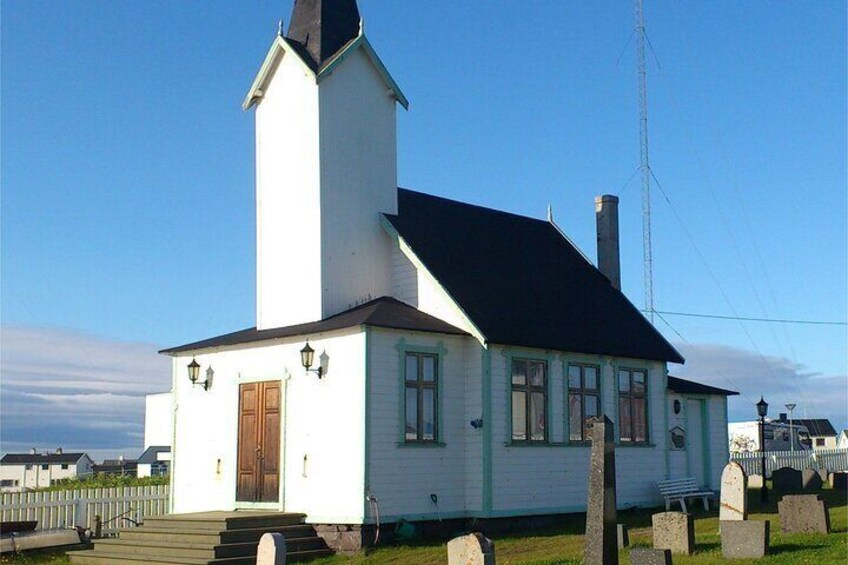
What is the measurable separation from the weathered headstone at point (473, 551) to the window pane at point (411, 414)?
7.92m

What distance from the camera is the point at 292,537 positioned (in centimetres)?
2080

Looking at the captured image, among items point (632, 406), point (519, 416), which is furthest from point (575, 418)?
point (632, 406)

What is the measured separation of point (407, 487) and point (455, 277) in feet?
16.4

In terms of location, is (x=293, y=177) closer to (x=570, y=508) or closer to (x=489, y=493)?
(x=489, y=493)

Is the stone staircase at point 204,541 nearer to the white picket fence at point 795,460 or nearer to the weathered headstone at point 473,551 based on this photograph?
the weathered headstone at point 473,551

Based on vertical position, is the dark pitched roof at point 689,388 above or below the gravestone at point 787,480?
above

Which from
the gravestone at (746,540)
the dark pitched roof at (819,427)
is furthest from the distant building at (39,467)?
the gravestone at (746,540)

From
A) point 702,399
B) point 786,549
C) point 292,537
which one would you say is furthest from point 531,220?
point 786,549

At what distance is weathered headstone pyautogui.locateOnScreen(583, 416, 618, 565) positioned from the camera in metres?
14.0

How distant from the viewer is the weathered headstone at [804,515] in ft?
62.4

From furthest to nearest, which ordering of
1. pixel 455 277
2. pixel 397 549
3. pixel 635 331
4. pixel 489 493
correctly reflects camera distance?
pixel 635 331 → pixel 455 277 → pixel 489 493 → pixel 397 549

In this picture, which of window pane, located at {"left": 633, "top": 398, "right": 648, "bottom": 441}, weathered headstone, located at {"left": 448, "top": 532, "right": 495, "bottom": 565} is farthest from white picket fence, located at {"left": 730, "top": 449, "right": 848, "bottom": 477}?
weathered headstone, located at {"left": 448, "top": 532, "right": 495, "bottom": 565}

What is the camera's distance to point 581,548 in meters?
19.1

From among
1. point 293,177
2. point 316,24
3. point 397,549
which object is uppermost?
point 316,24
